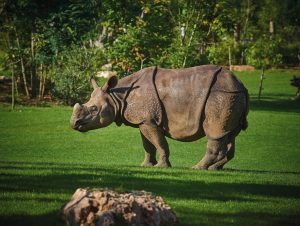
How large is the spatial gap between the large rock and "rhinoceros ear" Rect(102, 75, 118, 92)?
6.90 metres

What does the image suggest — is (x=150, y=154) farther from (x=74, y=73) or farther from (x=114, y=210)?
(x=74, y=73)

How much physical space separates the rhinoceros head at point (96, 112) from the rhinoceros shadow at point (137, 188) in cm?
153

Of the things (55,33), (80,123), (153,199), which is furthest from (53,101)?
(153,199)

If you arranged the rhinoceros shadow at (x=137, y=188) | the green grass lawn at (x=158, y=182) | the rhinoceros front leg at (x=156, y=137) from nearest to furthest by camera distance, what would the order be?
the rhinoceros shadow at (x=137, y=188) → the green grass lawn at (x=158, y=182) → the rhinoceros front leg at (x=156, y=137)

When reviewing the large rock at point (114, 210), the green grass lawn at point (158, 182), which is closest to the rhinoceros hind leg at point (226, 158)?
the green grass lawn at point (158, 182)

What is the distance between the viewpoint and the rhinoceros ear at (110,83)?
560 inches

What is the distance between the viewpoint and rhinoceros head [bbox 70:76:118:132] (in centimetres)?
1421

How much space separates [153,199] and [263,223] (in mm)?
2114

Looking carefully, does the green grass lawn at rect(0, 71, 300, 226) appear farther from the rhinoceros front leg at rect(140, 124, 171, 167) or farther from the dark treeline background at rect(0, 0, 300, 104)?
the dark treeline background at rect(0, 0, 300, 104)

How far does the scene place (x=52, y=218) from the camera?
8461mm

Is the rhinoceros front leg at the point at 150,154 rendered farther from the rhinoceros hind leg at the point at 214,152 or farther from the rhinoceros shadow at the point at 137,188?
the rhinoceros shadow at the point at 137,188

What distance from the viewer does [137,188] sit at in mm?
10367

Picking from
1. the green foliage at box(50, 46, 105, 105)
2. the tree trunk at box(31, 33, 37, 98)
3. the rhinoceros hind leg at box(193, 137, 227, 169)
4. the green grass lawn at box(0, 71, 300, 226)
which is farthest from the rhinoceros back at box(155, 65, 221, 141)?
the tree trunk at box(31, 33, 37, 98)

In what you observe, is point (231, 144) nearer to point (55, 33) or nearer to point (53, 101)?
point (55, 33)
